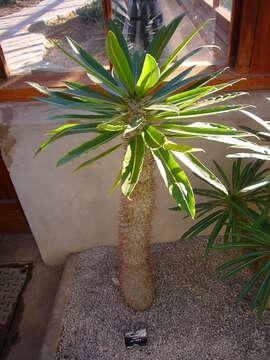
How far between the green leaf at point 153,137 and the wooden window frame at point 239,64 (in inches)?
30.8

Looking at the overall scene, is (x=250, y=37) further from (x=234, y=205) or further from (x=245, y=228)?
(x=245, y=228)

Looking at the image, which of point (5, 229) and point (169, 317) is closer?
A: point (169, 317)

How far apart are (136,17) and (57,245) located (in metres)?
1.63

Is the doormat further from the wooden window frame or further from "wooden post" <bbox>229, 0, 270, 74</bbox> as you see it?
"wooden post" <bbox>229, 0, 270, 74</bbox>

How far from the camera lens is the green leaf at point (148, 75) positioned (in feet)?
3.35

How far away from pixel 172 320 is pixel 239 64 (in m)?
1.47

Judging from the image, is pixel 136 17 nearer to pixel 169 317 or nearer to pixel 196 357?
pixel 169 317

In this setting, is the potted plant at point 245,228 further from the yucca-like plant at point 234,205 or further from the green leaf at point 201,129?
the green leaf at point 201,129

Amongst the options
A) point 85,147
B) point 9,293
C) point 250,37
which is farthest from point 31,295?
point 250,37

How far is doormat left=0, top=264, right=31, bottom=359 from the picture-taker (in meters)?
2.26

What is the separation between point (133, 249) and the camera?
1646mm

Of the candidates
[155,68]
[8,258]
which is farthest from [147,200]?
[8,258]

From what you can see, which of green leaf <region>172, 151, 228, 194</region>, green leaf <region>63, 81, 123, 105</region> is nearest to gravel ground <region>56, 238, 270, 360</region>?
green leaf <region>172, 151, 228, 194</region>

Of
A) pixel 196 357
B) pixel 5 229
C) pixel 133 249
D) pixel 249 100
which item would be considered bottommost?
pixel 196 357
